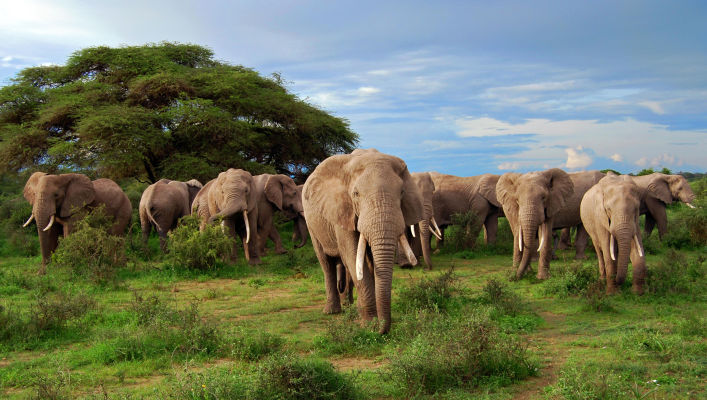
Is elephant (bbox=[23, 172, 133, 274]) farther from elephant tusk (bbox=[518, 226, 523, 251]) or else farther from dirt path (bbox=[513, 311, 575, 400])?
dirt path (bbox=[513, 311, 575, 400])

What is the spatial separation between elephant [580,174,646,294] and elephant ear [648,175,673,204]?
7.72 metres

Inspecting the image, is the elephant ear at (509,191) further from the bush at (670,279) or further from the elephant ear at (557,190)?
the bush at (670,279)

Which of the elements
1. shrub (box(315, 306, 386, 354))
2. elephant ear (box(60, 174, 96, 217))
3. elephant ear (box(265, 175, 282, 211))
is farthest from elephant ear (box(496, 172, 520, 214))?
elephant ear (box(60, 174, 96, 217))

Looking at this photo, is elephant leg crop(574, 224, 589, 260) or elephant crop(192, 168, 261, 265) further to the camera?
elephant leg crop(574, 224, 589, 260)

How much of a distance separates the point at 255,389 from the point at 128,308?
5070mm

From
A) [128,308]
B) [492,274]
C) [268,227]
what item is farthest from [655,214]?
[128,308]

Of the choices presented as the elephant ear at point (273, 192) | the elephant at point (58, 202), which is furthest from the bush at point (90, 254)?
the elephant ear at point (273, 192)

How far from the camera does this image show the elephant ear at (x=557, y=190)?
12.0 metres

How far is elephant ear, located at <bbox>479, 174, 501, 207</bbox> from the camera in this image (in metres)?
16.9

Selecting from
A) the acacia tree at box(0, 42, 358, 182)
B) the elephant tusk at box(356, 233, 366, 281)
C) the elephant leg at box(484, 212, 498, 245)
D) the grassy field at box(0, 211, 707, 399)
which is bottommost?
the grassy field at box(0, 211, 707, 399)

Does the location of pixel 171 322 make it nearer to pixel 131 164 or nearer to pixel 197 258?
pixel 197 258

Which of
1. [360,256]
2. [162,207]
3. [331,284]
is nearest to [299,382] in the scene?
[360,256]

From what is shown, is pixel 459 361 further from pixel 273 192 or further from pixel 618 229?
pixel 273 192

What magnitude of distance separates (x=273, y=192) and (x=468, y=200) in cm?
566
